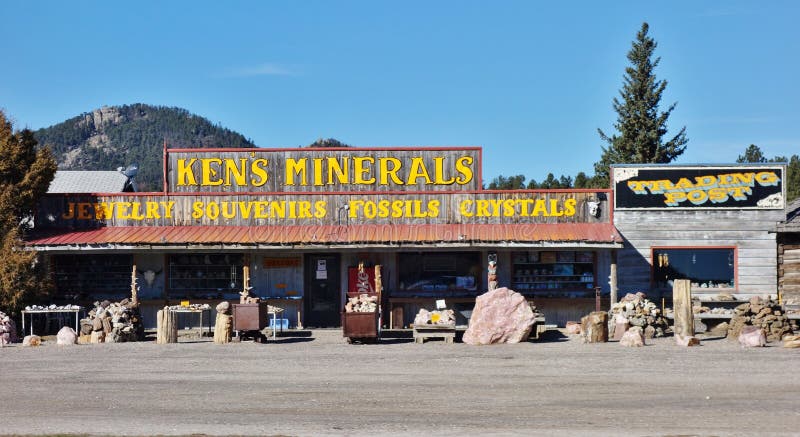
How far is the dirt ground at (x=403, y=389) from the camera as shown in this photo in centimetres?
1453

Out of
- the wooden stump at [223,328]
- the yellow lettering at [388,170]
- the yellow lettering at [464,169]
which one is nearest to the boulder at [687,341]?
the yellow lettering at [464,169]

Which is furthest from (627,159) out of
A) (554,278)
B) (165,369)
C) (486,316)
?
(165,369)

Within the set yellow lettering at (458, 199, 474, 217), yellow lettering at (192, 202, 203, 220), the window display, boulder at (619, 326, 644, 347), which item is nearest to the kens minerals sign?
the window display

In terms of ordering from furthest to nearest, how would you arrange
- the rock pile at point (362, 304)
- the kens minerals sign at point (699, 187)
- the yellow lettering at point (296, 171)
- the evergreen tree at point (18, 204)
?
1. the yellow lettering at point (296, 171)
2. the kens minerals sign at point (699, 187)
3. the evergreen tree at point (18, 204)
4. the rock pile at point (362, 304)

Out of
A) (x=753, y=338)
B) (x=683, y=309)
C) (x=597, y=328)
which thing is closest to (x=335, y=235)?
(x=597, y=328)

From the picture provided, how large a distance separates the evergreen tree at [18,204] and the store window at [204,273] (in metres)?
3.90

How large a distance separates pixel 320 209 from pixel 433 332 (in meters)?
6.54

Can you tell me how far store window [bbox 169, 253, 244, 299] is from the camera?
29.8 metres

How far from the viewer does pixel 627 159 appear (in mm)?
66125

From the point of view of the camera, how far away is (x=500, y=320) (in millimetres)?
25438

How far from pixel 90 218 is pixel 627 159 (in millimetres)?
44298

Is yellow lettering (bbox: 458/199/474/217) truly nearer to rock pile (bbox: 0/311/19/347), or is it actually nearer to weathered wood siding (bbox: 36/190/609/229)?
weathered wood siding (bbox: 36/190/609/229)

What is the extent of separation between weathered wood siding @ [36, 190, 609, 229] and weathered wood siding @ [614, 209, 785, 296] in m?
1.19

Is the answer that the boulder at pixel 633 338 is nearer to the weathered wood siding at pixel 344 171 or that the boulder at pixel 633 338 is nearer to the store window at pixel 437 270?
the store window at pixel 437 270
